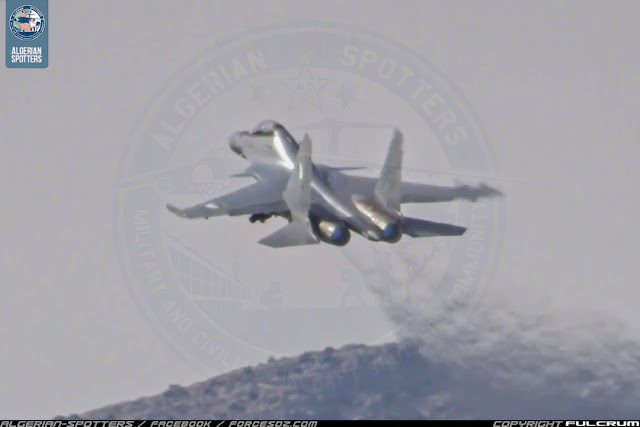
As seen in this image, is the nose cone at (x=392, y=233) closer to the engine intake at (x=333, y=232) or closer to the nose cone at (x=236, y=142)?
the engine intake at (x=333, y=232)

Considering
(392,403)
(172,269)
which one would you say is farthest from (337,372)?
(172,269)

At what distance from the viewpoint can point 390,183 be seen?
6850 cm

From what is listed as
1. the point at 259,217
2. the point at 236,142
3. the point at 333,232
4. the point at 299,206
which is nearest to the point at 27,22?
the point at 236,142

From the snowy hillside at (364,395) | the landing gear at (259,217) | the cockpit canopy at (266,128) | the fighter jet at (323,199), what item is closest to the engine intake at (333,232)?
the fighter jet at (323,199)

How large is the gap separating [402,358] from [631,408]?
10408 millimetres

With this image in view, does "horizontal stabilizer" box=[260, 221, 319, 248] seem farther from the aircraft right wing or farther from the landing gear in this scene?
the landing gear

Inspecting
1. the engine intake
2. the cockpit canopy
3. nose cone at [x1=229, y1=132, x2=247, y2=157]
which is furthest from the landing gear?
nose cone at [x1=229, y1=132, x2=247, y2=157]

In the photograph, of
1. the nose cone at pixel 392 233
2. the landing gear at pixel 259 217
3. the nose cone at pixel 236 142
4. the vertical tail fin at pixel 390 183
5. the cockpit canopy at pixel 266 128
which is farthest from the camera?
the nose cone at pixel 236 142

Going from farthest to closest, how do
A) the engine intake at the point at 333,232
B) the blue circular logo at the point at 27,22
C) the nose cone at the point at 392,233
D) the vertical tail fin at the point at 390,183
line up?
the blue circular logo at the point at 27,22 → the vertical tail fin at the point at 390,183 → the engine intake at the point at 333,232 → the nose cone at the point at 392,233

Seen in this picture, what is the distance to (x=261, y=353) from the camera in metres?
81.4

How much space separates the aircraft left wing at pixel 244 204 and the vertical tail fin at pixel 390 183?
556cm

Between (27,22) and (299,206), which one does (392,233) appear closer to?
(299,206)

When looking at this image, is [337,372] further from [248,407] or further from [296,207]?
[296,207]

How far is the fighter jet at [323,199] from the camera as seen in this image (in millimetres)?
68312
